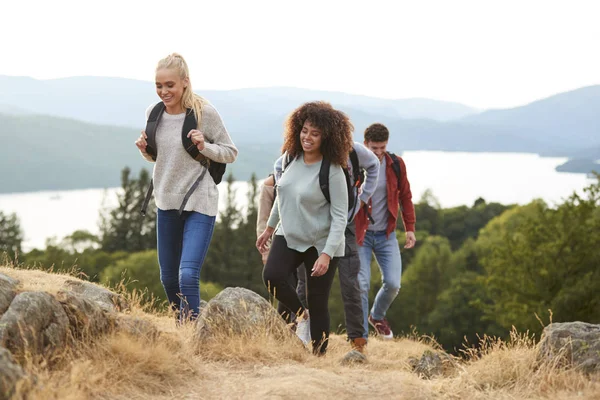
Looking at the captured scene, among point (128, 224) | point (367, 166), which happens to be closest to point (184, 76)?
point (367, 166)

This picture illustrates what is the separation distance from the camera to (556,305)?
27.6 m

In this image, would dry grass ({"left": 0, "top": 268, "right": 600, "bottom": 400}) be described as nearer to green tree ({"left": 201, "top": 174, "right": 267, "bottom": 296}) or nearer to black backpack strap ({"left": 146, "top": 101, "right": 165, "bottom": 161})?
black backpack strap ({"left": 146, "top": 101, "right": 165, "bottom": 161})

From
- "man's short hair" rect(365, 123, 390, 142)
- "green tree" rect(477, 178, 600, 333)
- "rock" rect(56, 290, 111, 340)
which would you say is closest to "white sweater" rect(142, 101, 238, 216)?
"rock" rect(56, 290, 111, 340)

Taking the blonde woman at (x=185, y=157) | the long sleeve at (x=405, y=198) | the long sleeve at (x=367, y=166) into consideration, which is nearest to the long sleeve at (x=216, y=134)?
the blonde woman at (x=185, y=157)

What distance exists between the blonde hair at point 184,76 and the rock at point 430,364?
8.74 ft

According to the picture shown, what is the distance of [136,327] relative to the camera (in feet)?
16.6

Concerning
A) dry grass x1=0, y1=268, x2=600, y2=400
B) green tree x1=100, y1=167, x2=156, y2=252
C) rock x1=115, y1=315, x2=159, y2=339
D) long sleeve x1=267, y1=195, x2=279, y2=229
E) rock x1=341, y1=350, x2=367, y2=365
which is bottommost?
green tree x1=100, y1=167, x2=156, y2=252

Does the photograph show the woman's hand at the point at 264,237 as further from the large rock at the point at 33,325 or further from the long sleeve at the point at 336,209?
the large rock at the point at 33,325

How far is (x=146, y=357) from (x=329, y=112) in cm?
227

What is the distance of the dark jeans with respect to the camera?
6.45 metres

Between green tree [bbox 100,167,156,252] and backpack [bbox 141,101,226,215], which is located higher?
backpack [bbox 141,101,226,215]

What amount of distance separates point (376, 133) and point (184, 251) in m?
2.86

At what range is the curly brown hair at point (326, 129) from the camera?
18.0 feet

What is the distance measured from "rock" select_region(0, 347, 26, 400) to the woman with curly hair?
2245 millimetres
